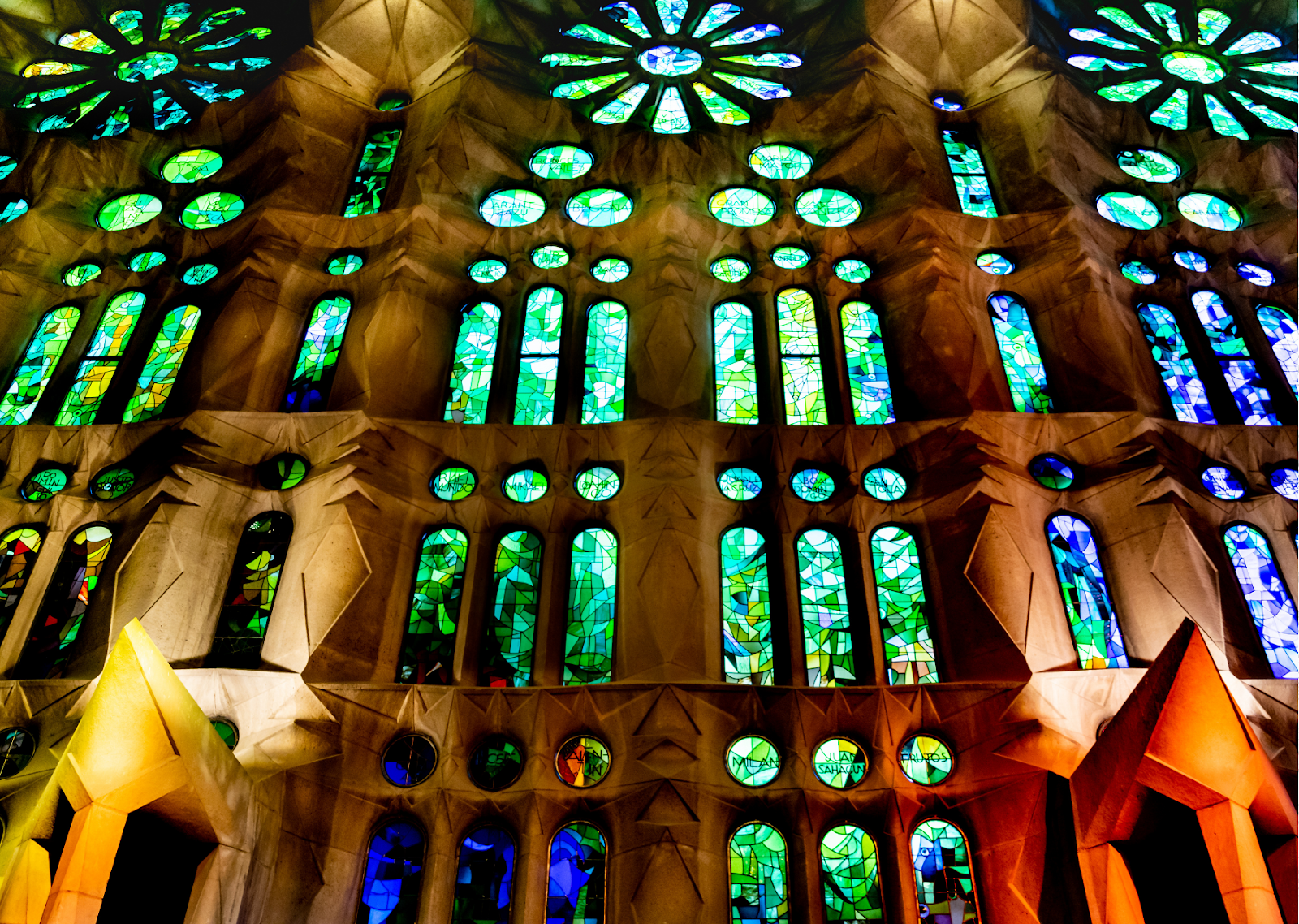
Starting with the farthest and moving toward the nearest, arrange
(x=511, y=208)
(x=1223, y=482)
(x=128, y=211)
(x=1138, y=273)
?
(x=128, y=211)
(x=511, y=208)
(x=1138, y=273)
(x=1223, y=482)

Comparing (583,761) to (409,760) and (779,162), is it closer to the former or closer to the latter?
(409,760)

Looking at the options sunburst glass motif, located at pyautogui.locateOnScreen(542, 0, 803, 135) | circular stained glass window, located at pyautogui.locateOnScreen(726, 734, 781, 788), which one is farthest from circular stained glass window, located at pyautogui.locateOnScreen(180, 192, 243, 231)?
circular stained glass window, located at pyautogui.locateOnScreen(726, 734, 781, 788)

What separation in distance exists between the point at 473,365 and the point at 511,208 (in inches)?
121

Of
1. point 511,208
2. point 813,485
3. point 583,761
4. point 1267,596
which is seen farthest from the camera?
point 511,208

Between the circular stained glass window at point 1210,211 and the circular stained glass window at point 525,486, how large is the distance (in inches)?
393

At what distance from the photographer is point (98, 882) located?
28.9 ft

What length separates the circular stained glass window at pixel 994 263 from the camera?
52.9 ft

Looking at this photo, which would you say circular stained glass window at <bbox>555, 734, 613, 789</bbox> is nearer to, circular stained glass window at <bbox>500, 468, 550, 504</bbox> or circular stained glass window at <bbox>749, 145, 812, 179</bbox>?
circular stained glass window at <bbox>500, 468, 550, 504</bbox>

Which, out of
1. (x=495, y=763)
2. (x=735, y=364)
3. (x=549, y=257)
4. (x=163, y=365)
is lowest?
(x=495, y=763)

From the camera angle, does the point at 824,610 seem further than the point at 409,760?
Yes

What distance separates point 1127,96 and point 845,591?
10791 mm

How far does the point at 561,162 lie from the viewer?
17.9m

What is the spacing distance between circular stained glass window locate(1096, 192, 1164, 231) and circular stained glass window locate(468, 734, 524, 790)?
11.1 m

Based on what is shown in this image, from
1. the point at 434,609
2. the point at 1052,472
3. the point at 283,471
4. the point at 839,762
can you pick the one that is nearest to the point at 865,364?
the point at 1052,472
